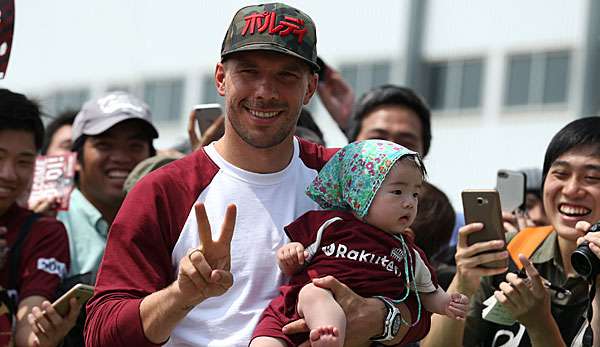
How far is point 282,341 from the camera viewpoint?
14.4 feet

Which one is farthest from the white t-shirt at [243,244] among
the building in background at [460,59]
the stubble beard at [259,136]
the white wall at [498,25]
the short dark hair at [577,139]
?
the white wall at [498,25]

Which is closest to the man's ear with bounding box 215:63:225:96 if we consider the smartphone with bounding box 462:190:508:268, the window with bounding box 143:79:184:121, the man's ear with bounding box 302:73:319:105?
the man's ear with bounding box 302:73:319:105

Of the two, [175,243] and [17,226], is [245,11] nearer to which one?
[175,243]

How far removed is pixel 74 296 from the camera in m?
5.31

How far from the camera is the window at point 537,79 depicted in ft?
85.8

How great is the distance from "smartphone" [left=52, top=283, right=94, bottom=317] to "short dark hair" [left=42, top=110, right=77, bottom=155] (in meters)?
2.65

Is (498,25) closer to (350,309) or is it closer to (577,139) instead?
(577,139)

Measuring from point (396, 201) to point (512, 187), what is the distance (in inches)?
73.1

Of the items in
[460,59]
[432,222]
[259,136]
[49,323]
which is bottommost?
[460,59]

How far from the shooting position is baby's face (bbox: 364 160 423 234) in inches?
180

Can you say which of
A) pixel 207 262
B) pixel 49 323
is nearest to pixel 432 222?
pixel 49 323

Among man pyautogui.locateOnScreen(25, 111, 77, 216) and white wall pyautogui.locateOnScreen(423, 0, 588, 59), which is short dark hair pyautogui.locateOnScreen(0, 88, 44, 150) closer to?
man pyautogui.locateOnScreen(25, 111, 77, 216)

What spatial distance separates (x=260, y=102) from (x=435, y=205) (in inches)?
83.2

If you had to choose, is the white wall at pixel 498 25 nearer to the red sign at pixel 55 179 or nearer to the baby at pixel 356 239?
the red sign at pixel 55 179
